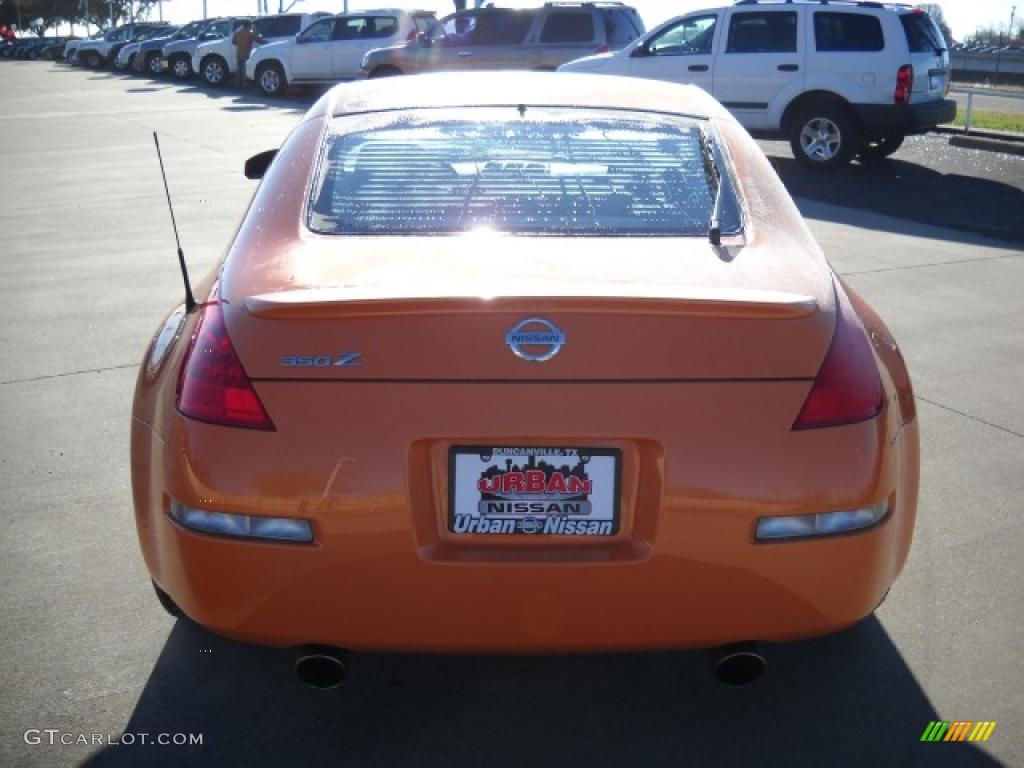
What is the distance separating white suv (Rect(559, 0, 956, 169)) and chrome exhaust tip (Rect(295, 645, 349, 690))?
1241cm

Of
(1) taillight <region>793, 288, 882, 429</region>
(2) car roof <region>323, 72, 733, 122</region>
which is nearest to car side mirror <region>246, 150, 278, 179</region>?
(2) car roof <region>323, 72, 733, 122</region>

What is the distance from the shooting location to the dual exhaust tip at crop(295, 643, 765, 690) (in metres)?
2.80

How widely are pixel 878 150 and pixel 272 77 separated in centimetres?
1801

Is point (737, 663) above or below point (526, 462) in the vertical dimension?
below

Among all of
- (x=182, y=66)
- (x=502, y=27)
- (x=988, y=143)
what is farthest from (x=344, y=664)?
(x=182, y=66)

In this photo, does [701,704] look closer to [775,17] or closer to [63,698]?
[63,698]

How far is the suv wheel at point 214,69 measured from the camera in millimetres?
34000

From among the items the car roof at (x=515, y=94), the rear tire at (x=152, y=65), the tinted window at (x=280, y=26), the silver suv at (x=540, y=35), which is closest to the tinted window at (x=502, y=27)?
the silver suv at (x=540, y=35)

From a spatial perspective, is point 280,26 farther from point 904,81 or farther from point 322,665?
point 322,665

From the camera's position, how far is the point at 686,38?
50.1ft

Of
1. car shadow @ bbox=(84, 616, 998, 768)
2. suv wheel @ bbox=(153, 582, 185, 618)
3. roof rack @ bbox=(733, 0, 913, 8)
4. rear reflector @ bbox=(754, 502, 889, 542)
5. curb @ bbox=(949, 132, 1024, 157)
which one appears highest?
roof rack @ bbox=(733, 0, 913, 8)

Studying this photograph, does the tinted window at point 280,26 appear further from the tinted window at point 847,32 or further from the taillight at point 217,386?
the taillight at point 217,386

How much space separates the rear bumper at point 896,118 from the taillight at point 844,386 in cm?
1179

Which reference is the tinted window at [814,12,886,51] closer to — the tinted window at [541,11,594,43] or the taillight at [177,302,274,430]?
the tinted window at [541,11,594,43]
